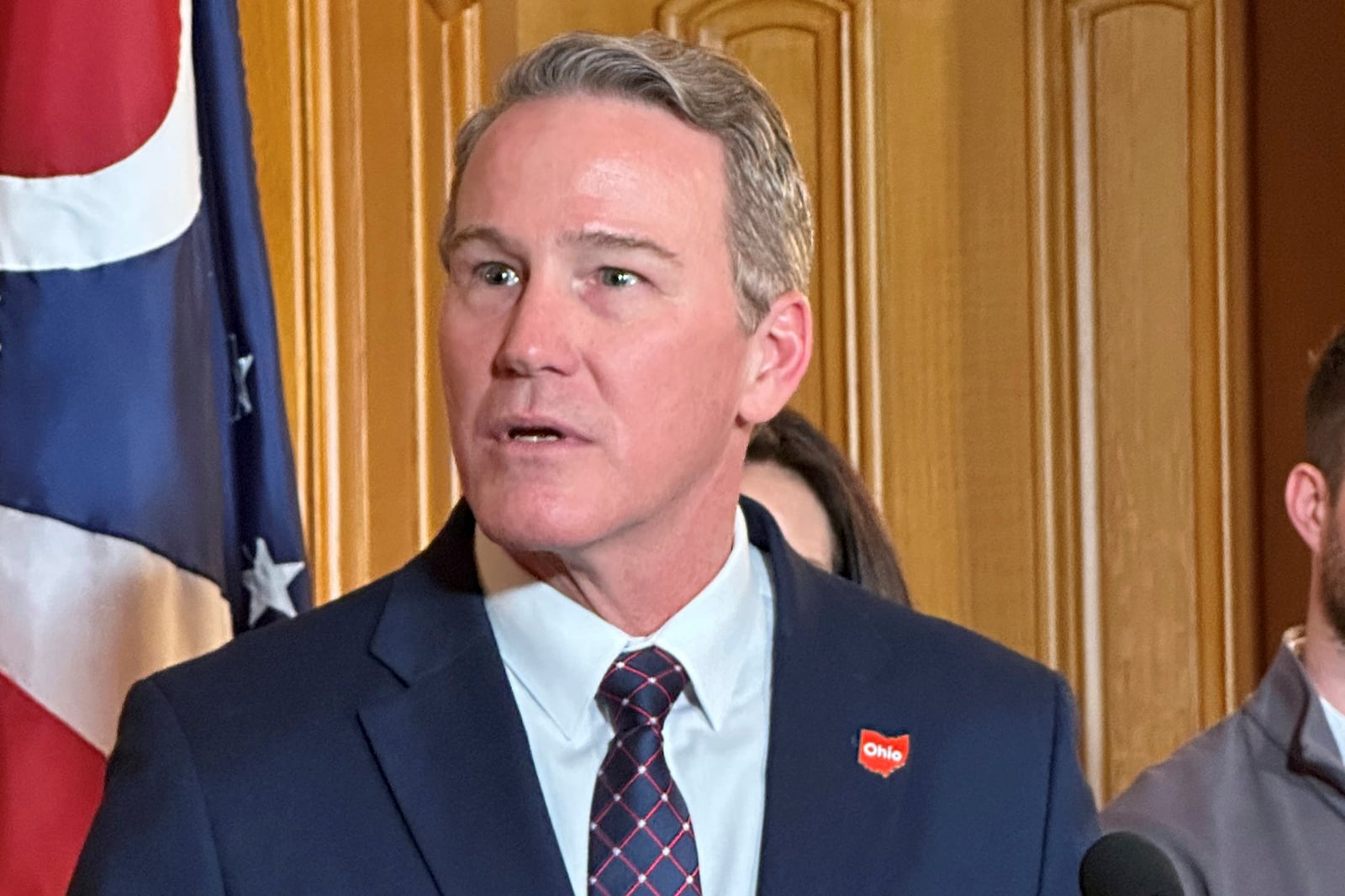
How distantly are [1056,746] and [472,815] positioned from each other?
525mm

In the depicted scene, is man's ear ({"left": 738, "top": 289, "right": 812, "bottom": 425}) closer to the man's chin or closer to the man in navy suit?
the man in navy suit

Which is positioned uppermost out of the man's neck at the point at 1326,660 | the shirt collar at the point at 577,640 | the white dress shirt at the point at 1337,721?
the shirt collar at the point at 577,640

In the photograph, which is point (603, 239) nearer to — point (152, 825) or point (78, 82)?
point (152, 825)

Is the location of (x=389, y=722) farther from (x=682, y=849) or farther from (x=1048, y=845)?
(x=1048, y=845)

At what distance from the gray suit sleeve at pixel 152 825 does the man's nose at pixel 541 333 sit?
373mm

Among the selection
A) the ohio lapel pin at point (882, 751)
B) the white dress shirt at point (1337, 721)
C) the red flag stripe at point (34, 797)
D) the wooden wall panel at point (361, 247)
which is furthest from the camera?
the wooden wall panel at point (361, 247)

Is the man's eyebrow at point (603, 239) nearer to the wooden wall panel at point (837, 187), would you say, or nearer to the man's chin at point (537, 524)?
the man's chin at point (537, 524)

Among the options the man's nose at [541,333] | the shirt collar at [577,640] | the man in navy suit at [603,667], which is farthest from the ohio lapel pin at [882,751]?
the man's nose at [541,333]

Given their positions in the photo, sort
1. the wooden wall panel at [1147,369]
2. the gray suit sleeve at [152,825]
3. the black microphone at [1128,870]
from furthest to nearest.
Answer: the wooden wall panel at [1147,369], the gray suit sleeve at [152,825], the black microphone at [1128,870]

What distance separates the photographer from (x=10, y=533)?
87.1 inches

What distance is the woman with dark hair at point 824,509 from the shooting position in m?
2.71

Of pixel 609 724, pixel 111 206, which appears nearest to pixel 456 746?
pixel 609 724

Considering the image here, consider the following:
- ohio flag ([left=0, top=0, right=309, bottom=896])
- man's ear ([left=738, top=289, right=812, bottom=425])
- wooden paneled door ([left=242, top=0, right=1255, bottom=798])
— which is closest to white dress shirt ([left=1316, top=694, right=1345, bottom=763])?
man's ear ([left=738, top=289, right=812, bottom=425])

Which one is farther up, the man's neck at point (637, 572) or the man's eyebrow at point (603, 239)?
the man's eyebrow at point (603, 239)
